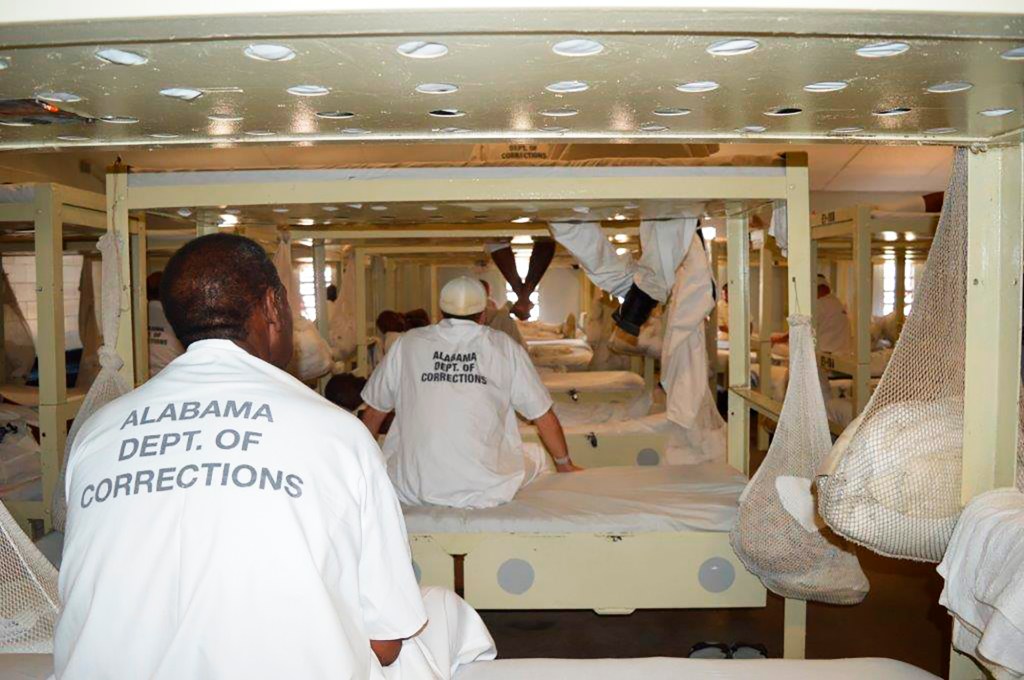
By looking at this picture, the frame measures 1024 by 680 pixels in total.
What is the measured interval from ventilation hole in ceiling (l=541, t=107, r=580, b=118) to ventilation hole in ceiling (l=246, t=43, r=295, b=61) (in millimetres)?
507

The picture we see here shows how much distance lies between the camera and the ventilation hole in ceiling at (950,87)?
50.9 inches

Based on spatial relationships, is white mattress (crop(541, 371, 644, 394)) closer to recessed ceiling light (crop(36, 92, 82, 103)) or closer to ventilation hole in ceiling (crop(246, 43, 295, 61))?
recessed ceiling light (crop(36, 92, 82, 103))

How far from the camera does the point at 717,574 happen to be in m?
3.30

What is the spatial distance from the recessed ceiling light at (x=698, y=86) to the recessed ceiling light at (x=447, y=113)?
40 centimetres

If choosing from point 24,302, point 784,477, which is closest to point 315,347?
point 784,477

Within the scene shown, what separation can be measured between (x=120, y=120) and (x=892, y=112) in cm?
144

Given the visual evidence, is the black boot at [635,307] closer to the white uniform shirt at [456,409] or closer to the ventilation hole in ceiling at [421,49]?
the white uniform shirt at [456,409]

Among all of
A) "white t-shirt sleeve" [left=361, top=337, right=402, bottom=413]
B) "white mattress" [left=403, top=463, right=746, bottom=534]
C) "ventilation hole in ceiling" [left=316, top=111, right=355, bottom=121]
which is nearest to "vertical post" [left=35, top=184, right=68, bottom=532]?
"white t-shirt sleeve" [left=361, top=337, right=402, bottom=413]

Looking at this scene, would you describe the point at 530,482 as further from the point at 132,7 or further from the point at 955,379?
the point at 132,7

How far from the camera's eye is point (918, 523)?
184cm

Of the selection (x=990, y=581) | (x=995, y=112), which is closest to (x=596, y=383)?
(x=990, y=581)

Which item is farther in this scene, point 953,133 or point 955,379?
point 955,379

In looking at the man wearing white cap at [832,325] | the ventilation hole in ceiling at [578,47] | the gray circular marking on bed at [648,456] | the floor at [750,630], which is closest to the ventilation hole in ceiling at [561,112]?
the ventilation hole in ceiling at [578,47]

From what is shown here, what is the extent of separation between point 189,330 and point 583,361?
27.7 feet
